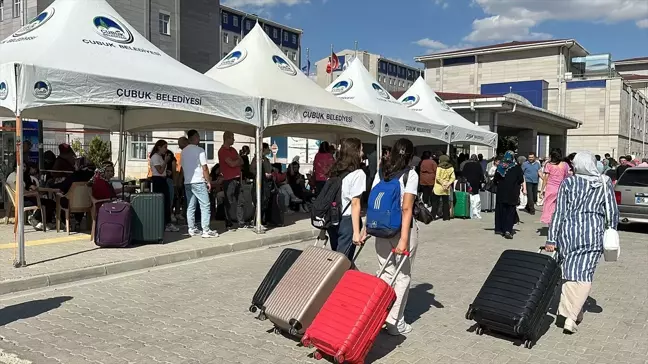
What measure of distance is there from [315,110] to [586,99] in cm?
5526

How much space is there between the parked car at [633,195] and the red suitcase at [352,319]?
10.5 m

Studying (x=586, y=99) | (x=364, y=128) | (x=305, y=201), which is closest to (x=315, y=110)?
(x=364, y=128)

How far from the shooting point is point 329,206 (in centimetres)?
555

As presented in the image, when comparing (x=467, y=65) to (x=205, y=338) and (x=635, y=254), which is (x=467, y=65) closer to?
(x=635, y=254)

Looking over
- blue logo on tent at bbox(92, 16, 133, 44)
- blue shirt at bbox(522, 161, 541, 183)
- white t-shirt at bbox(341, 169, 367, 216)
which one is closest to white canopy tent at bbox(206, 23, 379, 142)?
blue logo on tent at bbox(92, 16, 133, 44)

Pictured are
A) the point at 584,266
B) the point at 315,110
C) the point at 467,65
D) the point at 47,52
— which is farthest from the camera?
the point at 467,65

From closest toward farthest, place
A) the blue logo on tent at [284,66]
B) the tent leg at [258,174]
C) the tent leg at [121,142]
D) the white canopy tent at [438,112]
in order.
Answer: the tent leg at [258,174] < the blue logo on tent at [284,66] < the tent leg at [121,142] < the white canopy tent at [438,112]

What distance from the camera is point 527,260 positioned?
4.88 meters

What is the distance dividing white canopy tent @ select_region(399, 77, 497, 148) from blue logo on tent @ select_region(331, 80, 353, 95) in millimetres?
3385

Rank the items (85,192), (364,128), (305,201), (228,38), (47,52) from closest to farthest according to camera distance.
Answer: (47,52)
(85,192)
(364,128)
(305,201)
(228,38)

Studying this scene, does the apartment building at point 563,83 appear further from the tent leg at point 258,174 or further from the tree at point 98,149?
the tent leg at point 258,174

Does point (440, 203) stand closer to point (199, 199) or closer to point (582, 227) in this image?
point (199, 199)

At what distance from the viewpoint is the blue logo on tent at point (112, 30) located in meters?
8.82

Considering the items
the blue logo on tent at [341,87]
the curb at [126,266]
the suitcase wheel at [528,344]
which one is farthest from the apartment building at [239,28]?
the suitcase wheel at [528,344]
